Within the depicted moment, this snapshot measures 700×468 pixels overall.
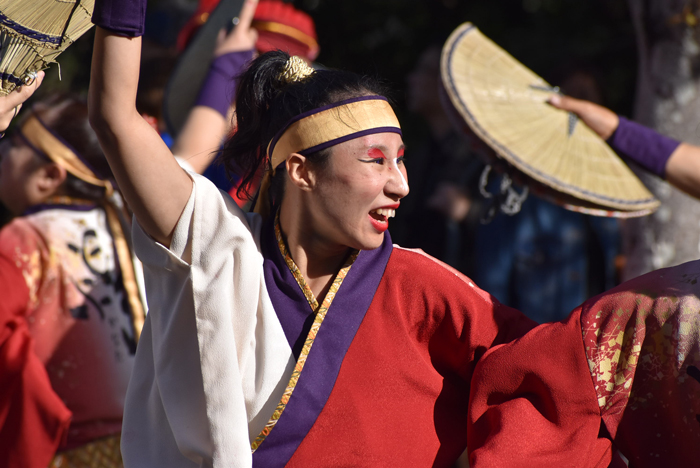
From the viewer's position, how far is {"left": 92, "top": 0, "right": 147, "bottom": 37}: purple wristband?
155 cm

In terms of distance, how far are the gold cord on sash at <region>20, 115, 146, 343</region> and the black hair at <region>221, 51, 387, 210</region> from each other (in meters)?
0.97

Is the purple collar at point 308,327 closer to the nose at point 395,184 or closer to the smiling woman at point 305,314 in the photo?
the smiling woman at point 305,314

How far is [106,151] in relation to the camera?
5.46ft

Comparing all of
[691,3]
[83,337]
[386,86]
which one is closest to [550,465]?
[386,86]

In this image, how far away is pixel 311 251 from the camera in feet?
A: 6.48

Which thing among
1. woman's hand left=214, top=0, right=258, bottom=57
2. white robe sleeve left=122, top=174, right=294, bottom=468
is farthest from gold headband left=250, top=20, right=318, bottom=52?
white robe sleeve left=122, top=174, right=294, bottom=468

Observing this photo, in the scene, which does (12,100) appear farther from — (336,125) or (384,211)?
(384,211)

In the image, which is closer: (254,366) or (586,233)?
(254,366)

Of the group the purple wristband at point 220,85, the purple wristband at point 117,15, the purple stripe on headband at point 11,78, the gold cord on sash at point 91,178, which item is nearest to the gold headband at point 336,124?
the purple wristband at point 117,15

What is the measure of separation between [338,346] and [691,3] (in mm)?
2058

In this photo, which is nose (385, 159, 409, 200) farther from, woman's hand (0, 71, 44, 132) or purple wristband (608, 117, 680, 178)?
purple wristband (608, 117, 680, 178)

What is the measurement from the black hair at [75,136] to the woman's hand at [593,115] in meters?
1.71

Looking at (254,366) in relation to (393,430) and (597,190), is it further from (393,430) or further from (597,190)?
(597,190)

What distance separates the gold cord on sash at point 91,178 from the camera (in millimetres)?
2932
